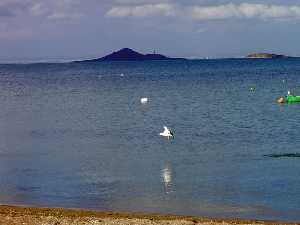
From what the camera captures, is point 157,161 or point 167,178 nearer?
point 167,178

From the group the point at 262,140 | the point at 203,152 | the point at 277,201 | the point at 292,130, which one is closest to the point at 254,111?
the point at 292,130

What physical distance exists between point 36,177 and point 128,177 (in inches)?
148

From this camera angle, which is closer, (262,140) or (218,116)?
(262,140)

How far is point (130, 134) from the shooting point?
1724 inches

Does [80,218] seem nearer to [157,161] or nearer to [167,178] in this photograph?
[167,178]

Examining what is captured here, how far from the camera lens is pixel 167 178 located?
90.9 ft

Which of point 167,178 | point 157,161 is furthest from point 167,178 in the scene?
point 157,161

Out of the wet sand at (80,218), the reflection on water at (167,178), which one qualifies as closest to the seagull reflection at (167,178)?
the reflection on water at (167,178)

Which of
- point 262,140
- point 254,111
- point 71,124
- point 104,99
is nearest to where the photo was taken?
point 262,140

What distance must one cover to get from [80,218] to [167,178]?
358 inches

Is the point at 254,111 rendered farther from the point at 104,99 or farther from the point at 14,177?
the point at 14,177

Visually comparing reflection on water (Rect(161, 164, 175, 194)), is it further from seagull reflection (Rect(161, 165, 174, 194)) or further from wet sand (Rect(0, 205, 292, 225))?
wet sand (Rect(0, 205, 292, 225))

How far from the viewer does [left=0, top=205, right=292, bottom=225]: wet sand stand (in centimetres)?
1789

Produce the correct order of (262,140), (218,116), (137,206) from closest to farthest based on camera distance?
(137,206) → (262,140) → (218,116)
